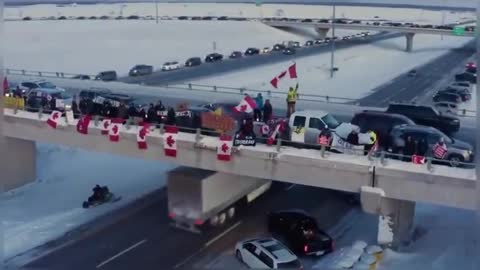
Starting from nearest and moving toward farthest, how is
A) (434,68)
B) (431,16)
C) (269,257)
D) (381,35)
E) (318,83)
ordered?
(269,257) < (318,83) < (434,68) < (381,35) < (431,16)

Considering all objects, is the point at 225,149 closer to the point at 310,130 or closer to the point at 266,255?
the point at 310,130

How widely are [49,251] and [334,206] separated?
751cm

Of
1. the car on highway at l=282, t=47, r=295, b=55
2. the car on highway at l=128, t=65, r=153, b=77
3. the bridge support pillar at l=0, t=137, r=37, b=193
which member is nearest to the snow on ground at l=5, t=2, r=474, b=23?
the car on highway at l=282, t=47, r=295, b=55

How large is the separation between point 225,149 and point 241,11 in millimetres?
76203

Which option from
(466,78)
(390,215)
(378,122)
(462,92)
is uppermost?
(466,78)

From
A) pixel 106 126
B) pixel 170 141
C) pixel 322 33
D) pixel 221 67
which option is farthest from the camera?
pixel 322 33

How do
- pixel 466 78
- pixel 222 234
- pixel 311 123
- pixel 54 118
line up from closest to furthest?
pixel 222 234
pixel 311 123
pixel 54 118
pixel 466 78

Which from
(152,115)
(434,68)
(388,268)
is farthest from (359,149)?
(434,68)

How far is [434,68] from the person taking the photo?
4759 cm

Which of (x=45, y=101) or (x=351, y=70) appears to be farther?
(x=351, y=70)

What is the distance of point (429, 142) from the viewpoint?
15.5 m

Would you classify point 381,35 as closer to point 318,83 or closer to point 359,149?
point 318,83

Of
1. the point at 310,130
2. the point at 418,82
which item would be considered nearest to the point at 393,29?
the point at 418,82

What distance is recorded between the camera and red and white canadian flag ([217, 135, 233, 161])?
15094 millimetres
